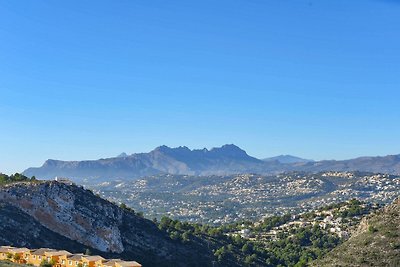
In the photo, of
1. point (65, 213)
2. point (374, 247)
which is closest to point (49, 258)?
point (65, 213)

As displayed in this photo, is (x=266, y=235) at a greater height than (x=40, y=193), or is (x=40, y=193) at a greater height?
(x=40, y=193)

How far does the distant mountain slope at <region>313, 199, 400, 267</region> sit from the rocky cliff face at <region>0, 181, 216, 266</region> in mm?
26667

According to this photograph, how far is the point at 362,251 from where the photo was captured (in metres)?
73.6

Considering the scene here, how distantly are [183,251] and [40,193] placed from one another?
2750 centimetres

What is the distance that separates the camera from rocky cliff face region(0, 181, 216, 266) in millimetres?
81312

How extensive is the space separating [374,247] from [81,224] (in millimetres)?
46173

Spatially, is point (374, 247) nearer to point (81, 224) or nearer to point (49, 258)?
point (49, 258)

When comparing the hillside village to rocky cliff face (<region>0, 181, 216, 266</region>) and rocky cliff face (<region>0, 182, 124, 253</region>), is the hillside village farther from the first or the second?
rocky cliff face (<region>0, 182, 124, 253</region>)

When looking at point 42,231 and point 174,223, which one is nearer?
point 42,231

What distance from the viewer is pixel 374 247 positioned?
73750mm

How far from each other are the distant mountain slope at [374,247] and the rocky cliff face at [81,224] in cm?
2667

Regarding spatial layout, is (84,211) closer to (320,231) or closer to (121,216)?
(121,216)

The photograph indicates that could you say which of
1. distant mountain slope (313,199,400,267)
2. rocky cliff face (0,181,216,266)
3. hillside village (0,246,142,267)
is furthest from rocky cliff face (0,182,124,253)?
distant mountain slope (313,199,400,267)

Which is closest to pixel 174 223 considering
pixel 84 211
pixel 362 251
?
pixel 84 211
